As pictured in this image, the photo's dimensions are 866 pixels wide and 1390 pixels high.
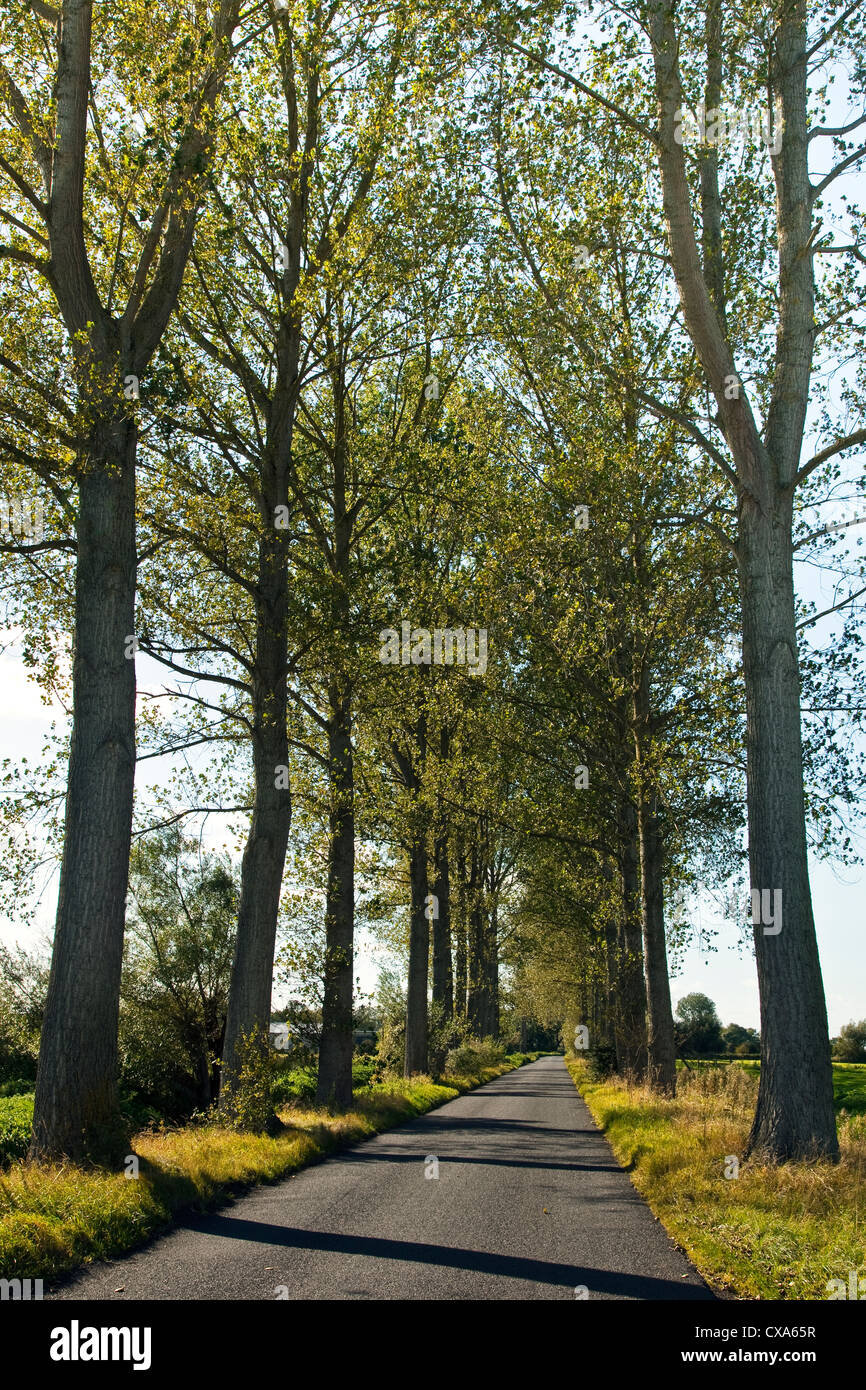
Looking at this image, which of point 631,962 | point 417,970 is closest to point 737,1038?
point 417,970

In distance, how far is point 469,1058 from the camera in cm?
3994

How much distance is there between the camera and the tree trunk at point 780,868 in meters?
9.96

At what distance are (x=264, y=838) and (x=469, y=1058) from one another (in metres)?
27.3

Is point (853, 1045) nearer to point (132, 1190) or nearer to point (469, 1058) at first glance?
point (469, 1058)

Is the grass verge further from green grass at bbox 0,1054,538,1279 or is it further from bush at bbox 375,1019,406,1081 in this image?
bush at bbox 375,1019,406,1081

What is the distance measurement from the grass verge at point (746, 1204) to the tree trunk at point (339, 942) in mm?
7114

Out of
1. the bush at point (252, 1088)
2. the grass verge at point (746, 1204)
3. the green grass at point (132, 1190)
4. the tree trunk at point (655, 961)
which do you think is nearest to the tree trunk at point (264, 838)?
the bush at point (252, 1088)

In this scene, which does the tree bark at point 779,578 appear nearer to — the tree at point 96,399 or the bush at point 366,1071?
the tree at point 96,399

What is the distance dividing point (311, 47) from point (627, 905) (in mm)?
16021

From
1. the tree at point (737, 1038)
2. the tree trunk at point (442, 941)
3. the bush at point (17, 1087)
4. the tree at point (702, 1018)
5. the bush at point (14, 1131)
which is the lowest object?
the tree at point (737, 1038)

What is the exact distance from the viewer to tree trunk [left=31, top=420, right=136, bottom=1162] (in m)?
10.1

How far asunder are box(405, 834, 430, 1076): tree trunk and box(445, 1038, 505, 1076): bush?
20.0 ft
